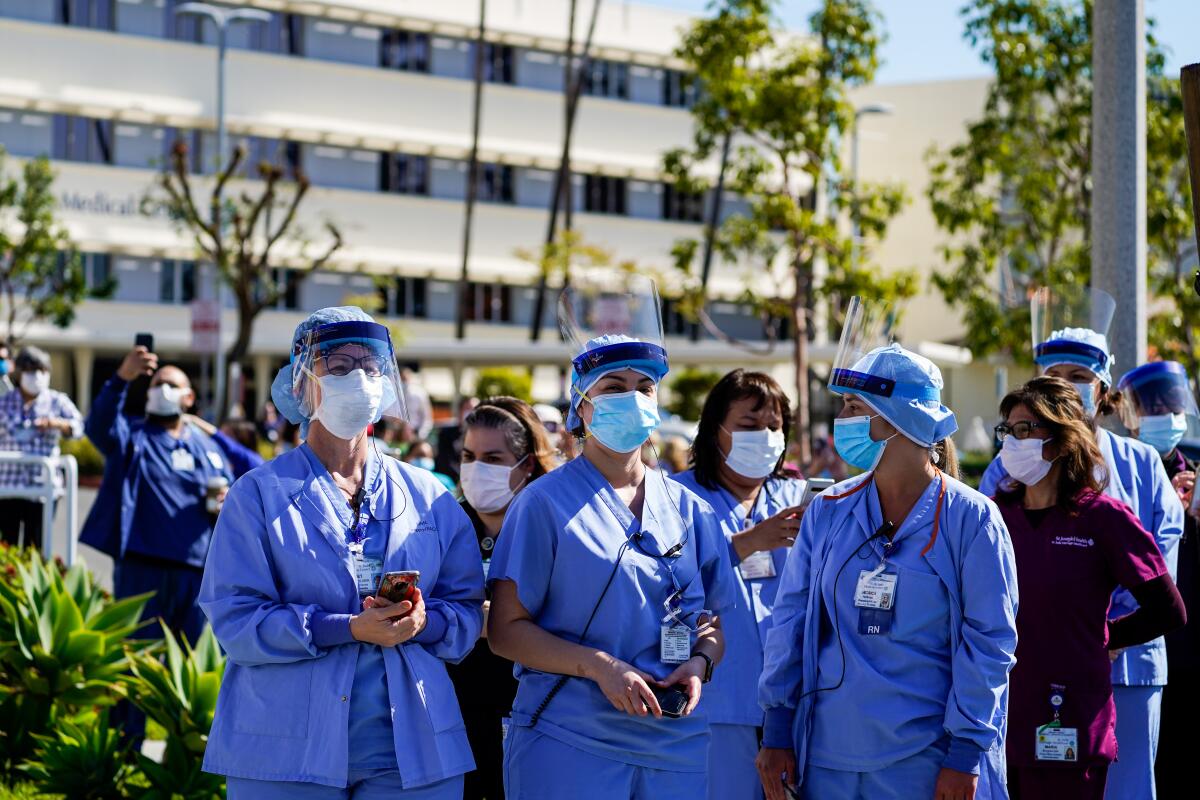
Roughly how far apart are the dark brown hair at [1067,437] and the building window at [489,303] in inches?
1781

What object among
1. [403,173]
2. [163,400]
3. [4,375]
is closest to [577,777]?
[163,400]

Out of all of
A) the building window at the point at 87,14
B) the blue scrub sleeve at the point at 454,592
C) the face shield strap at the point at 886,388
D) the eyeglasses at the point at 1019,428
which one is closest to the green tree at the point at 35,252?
the building window at the point at 87,14

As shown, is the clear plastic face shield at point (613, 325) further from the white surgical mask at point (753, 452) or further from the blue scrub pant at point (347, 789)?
the blue scrub pant at point (347, 789)

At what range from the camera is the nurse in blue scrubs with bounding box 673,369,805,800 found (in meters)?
5.77

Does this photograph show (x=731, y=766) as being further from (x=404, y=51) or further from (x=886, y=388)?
(x=404, y=51)

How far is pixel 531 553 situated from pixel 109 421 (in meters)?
5.02

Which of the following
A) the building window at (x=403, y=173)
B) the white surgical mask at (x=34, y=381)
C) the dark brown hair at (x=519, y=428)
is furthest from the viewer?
the building window at (x=403, y=173)

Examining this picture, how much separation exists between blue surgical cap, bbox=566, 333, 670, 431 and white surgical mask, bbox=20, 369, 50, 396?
29.6 feet

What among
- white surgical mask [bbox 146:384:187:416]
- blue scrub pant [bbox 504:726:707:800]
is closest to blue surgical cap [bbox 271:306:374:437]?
blue scrub pant [bbox 504:726:707:800]

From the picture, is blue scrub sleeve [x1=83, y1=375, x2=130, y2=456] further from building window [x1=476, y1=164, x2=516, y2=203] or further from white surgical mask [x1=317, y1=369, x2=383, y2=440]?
building window [x1=476, y1=164, x2=516, y2=203]

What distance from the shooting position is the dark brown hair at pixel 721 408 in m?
6.43

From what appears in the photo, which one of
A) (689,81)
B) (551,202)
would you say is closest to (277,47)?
(551,202)

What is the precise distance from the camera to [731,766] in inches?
228

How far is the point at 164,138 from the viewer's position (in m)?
46.1
